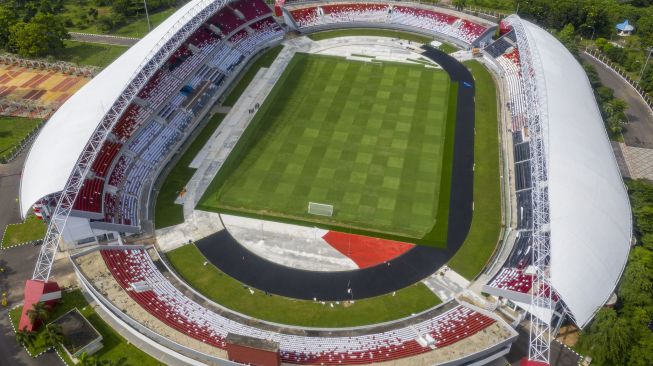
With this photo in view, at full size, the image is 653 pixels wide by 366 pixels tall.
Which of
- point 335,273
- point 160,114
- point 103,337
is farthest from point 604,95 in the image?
point 103,337

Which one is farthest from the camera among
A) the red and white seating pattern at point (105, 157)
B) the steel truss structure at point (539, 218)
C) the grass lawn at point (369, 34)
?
the grass lawn at point (369, 34)

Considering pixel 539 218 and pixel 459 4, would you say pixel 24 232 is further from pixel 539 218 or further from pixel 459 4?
pixel 459 4

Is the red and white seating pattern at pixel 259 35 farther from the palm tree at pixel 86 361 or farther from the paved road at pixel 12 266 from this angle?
the palm tree at pixel 86 361

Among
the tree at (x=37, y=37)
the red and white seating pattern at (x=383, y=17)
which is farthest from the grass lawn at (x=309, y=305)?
the red and white seating pattern at (x=383, y=17)

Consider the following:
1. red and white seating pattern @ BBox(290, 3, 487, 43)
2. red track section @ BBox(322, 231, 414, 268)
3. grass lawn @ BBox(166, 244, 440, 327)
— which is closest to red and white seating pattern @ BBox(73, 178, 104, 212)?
grass lawn @ BBox(166, 244, 440, 327)

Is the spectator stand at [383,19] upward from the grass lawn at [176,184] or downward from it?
upward

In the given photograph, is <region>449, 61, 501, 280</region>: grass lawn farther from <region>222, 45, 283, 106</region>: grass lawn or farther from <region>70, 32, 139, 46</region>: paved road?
<region>70, 32, 139, 46</region>: paved road
